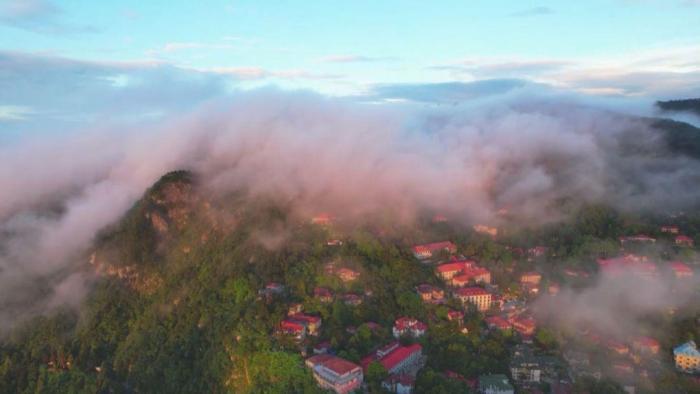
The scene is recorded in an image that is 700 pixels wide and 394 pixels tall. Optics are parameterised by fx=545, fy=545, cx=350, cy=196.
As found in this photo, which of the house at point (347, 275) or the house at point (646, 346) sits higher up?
the house at point (347, 275)

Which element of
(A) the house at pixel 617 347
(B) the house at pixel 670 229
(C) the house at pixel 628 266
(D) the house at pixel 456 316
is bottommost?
(D) the house at pixel 456 316

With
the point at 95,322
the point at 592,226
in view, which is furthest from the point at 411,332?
the point at 95,322

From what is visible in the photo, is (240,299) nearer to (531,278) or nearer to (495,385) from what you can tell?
(495,385)

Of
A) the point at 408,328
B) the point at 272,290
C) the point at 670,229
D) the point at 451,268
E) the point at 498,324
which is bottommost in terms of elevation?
the point at 498,324

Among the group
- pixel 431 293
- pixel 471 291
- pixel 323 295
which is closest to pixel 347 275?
pixel 323 295

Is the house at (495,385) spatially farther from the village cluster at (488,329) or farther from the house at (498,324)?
the house at (498,324)

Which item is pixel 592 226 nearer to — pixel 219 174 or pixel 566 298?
pixel 566 298

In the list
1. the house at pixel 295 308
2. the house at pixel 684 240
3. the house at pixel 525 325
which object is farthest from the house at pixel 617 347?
the house at pixel 295 308
